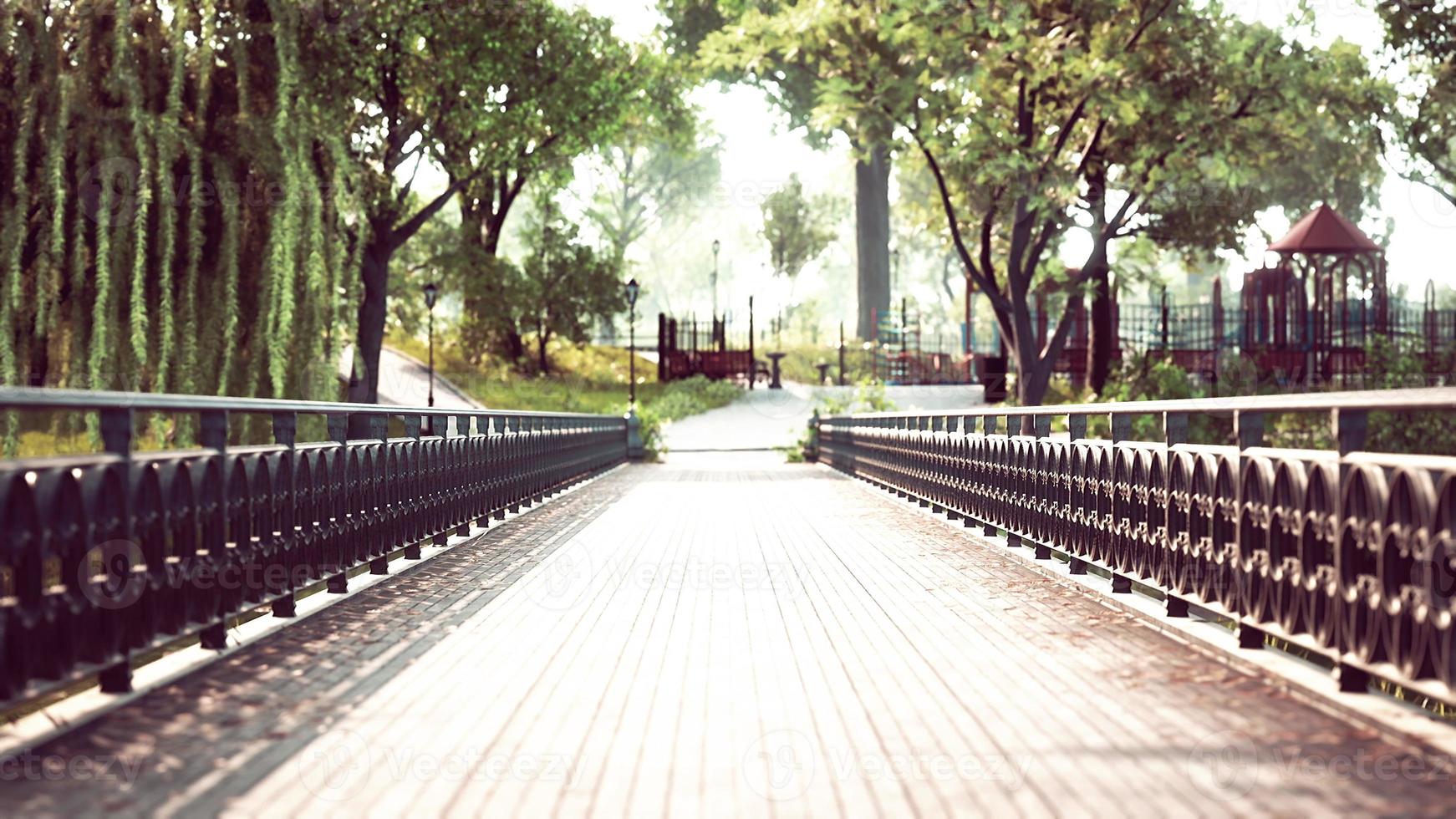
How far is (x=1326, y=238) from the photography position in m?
38.1

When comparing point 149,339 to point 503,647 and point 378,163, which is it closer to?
point 503,647

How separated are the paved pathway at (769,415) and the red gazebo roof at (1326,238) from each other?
979cm

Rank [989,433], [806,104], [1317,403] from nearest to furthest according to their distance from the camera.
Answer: [1317,403] → [989,433] → [806,104]

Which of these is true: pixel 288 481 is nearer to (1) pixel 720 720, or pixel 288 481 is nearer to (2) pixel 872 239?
(1) pixel 720 720

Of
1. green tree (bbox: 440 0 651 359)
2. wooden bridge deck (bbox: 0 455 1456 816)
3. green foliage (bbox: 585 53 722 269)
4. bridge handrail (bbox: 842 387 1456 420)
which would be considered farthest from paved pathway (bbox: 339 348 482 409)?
bridge handrail (bbox: 842 387 1456 420)

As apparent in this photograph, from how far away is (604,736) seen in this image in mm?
4805

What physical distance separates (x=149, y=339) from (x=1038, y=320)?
92.5 feet

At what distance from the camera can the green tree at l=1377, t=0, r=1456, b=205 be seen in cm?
2525

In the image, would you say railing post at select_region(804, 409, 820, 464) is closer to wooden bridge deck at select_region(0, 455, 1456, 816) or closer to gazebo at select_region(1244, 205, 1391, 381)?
gazebo at select_region(1244, 205, 1391, 381)

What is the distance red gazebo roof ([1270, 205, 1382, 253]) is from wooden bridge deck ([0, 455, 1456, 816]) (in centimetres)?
3299

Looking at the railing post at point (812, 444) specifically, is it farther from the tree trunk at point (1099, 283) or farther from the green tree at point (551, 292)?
the green tree at point (551, 292)

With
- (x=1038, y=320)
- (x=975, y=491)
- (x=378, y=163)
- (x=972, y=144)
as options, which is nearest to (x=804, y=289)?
(x=1038, y=320)

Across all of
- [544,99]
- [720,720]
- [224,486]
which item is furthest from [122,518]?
[544,99]

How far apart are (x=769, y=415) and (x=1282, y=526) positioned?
35.3 meters
